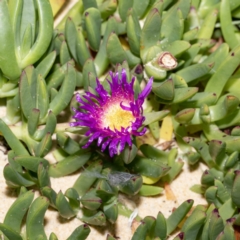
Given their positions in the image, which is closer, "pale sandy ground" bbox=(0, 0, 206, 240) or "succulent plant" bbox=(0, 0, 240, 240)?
"succulent plant" bbox=(0, 0, 240, 240)

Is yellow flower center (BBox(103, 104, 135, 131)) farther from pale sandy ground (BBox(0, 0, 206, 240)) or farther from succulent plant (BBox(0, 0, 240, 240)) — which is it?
pale sandy ground (BBox(0, 0, 206, 240))

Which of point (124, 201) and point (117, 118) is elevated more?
point (117, 118)

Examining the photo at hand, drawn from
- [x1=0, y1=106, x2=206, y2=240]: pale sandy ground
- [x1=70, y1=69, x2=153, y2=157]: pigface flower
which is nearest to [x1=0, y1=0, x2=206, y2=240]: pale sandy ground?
[x1=0, y1=106, x2=206, y2=240]: pale sandy ground

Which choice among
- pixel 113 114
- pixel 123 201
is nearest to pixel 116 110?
pixel 113 114

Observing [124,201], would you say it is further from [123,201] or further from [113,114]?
[113,114]

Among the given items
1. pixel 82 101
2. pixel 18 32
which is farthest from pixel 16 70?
pixel 82 101

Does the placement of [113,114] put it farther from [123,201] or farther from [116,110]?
[123,201]

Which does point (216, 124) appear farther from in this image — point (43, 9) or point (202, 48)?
point (43, 9)
